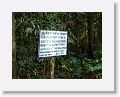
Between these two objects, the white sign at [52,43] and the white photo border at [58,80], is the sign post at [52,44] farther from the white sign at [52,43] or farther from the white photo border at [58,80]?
the white photo border at [58,80]

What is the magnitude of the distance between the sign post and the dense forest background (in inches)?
1.0

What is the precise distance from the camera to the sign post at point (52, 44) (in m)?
166

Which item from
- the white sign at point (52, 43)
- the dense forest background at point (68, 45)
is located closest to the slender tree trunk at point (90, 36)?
the dense forest background at point (68, 45)

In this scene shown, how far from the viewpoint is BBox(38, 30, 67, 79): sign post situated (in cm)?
16550

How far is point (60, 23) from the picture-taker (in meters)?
166

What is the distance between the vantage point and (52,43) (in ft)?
543

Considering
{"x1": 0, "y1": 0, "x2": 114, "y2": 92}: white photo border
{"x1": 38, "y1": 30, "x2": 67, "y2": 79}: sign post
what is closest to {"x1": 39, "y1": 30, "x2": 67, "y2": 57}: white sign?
{"x1": 38, "y1": 30, "x2": 67, "y2": 79}: sign post

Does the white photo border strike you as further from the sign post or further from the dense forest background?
the sign post

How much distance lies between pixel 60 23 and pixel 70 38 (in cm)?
13

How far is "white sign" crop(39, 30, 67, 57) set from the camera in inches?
6516

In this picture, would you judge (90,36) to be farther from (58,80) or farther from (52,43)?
(58,80)

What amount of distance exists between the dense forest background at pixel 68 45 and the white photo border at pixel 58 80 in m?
0.03

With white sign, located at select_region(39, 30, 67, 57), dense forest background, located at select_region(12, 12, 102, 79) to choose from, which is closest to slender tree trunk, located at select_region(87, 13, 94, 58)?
dense forest background, located at select_region(12, 12, 102, 79)

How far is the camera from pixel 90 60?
166 meters
